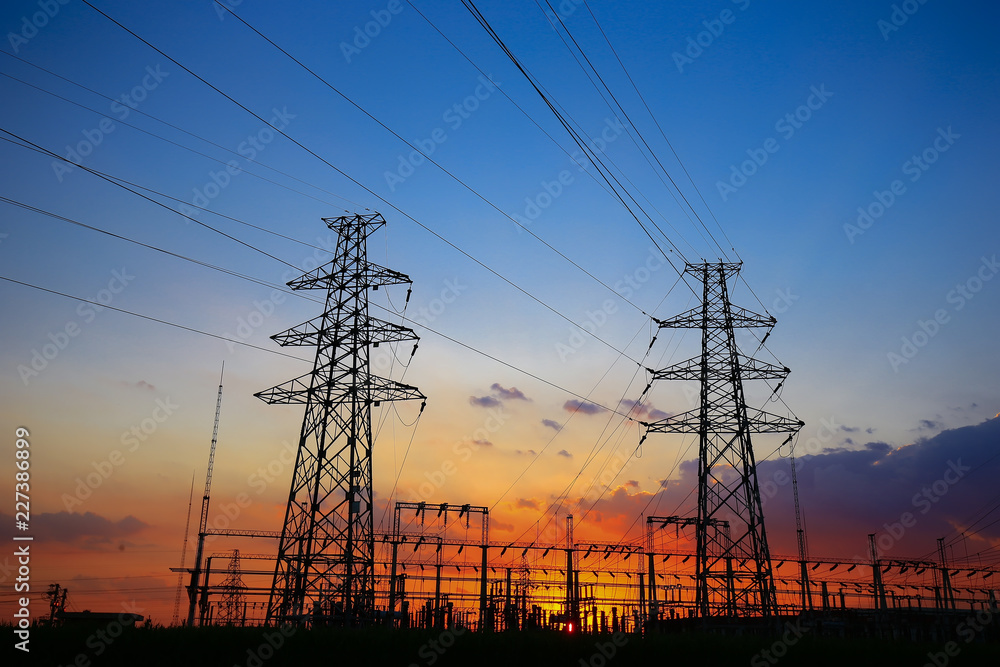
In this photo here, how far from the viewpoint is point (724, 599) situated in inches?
1395

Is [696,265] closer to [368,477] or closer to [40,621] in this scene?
[368,477]

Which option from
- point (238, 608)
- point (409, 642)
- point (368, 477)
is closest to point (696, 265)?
point (368, 477)

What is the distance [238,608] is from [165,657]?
38685mm
